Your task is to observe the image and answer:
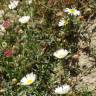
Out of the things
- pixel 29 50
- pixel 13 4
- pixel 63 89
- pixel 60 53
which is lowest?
pixel 63 89

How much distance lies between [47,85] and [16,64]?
0.38 metres

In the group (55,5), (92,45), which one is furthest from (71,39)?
(55,5)

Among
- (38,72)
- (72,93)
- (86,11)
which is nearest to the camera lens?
(72,93)

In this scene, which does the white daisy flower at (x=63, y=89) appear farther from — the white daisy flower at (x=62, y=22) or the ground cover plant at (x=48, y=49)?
the white daisy flower at (x=62, y=22)

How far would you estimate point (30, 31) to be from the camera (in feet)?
12.6

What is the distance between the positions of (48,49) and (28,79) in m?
0.42

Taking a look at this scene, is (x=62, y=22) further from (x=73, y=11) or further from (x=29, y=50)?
(x=29, y=50)

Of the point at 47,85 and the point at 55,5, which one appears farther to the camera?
the point at 55,5

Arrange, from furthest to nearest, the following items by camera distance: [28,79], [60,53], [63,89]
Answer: [60,53] < [28,79] < [63,89]

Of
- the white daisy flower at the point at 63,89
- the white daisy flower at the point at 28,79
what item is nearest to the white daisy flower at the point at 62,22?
the white daisy flower at the point at 28,79

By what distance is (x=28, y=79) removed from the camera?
3.30m

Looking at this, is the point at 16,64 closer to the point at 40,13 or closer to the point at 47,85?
the point at 47,85

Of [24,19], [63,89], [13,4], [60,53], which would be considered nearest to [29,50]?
[60,53]

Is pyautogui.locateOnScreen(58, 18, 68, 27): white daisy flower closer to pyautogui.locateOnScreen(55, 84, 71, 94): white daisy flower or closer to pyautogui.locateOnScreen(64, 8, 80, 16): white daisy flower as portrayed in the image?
pyautogui.locateOnScreen(64, 8, 80, 16): white daisy flower
